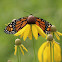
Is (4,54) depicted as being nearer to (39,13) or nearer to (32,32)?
(39,13)

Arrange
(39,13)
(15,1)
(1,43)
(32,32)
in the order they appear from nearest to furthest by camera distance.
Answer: (32,32), (1,43), (39,13), (15,1)

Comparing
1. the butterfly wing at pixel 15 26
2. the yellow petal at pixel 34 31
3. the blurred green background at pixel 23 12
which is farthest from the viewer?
the blurred green background at pixel 23 12

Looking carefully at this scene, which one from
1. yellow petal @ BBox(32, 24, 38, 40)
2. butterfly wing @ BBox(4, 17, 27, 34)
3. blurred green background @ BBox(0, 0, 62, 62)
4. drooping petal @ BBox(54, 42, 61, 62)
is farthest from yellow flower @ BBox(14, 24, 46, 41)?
blurred green background @ BBox(0, 0, 62, 62)

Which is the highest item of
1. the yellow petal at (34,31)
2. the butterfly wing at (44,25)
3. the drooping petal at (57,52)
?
the butterfly wing at (44,25)

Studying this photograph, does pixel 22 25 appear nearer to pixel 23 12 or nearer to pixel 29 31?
pixel 29 31

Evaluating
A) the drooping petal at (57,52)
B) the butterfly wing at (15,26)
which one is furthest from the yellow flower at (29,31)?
the drooping petal at (57,52)

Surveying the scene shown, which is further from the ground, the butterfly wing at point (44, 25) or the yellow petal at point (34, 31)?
the butterfly wing at point (44, 25)

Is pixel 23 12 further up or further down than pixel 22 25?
further up

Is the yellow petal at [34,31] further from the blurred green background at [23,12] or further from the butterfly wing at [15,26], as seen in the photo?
the blurred green background at [23,12]

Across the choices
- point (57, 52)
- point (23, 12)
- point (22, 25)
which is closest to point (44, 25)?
point (22, 25)

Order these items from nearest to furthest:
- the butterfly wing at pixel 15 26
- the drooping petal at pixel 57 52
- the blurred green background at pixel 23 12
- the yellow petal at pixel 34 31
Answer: the yellow petal at pixel 34 31, the butterfly wing at pixel 15 26, the drooping petal at pixel 57 52, the blurred green background at pixel 23 12

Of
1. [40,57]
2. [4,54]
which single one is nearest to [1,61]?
[4,54]
